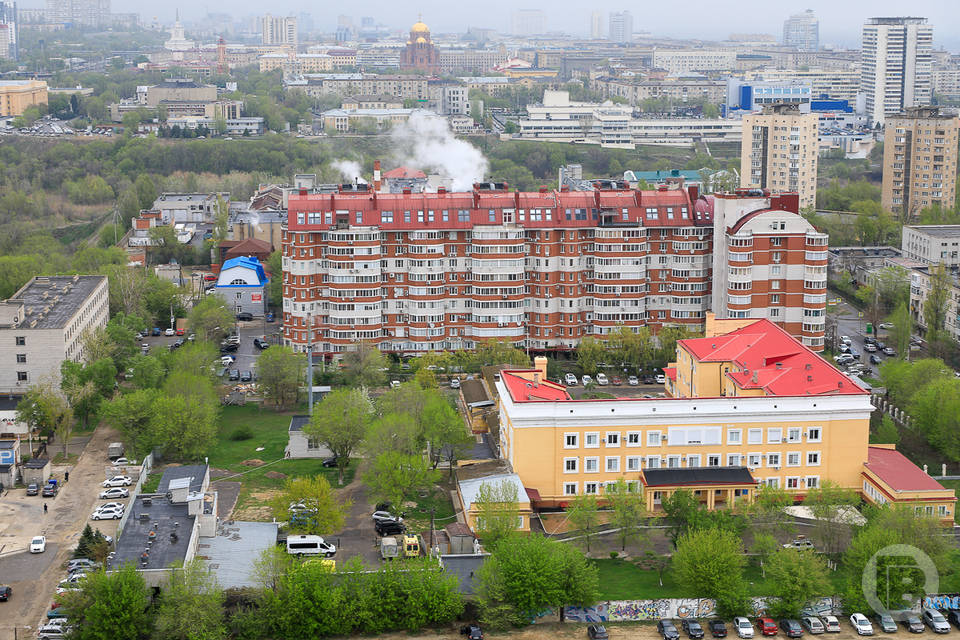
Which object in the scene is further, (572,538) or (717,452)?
(717,452)

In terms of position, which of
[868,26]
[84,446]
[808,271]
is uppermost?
[868,26]

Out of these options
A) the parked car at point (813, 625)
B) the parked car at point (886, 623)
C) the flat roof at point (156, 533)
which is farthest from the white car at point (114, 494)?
the parked car at point (886, 623)

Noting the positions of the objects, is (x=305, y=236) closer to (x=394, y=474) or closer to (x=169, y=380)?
(x=169, y=380)

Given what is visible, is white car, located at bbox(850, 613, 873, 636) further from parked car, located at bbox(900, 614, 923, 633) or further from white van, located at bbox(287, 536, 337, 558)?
white van, located at bbox(287, 536, 337, 558)

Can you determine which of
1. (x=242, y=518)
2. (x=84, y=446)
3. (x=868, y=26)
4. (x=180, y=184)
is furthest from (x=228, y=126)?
(x=242, y=518)

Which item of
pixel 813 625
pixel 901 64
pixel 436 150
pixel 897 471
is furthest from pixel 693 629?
pixel 901 64

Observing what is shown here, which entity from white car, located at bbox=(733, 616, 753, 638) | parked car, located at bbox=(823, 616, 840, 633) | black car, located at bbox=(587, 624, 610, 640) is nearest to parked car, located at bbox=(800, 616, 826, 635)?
parked car, located at bbox=(823, 616, 840, 633)

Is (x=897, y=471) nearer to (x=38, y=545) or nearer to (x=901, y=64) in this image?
(x=38, y=545)
